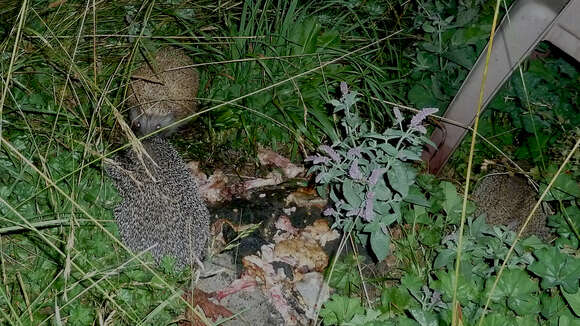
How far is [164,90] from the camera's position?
382 centimetres

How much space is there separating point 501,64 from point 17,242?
2.54 meters

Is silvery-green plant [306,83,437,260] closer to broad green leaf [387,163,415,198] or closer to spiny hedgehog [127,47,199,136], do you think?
broad green leaf [387,163,415,198]

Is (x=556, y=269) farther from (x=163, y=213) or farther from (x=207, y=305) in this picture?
(x=163, y=213)

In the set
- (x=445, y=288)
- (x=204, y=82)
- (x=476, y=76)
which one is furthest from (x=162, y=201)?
(x=476, y=76)

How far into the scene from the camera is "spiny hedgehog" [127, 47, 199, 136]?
3699 mm

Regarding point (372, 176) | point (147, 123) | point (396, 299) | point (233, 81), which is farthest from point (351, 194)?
point (147, 123)

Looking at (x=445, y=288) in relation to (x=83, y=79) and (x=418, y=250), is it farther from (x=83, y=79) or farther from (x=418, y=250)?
(x=83, y=79)

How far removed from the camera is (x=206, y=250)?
10.1 feet

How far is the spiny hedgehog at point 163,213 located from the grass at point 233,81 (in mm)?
85

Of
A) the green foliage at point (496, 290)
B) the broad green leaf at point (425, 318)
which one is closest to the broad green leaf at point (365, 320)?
the green foliage at point (496, 290)

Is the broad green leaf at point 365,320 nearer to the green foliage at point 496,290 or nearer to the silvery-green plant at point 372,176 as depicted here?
the green foliage at point 496,290

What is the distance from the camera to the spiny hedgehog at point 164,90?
146 inches

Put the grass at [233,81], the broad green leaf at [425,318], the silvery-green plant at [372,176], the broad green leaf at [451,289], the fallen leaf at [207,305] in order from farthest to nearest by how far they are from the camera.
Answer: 1. the grass at [233,81]
2. the fallen leaf at [207,305]
3. the silvery-green plant at [372,176]
4. the broad green leaf at [451,289]
5. the broad green leaf at [425,318]

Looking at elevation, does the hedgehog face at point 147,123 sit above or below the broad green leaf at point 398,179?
below
